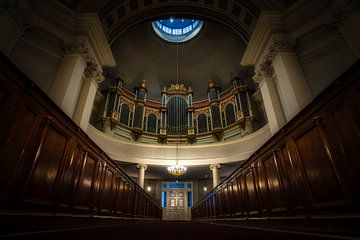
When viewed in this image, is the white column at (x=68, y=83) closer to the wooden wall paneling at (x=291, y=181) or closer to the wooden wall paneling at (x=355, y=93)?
the wooden wall paneling at (x=291, y=181)

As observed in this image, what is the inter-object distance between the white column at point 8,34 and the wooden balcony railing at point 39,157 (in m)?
3.27

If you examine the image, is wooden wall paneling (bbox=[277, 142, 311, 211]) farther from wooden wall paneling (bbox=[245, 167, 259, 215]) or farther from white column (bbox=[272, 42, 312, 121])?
white column (bbox=[272, 42, 312, 121])

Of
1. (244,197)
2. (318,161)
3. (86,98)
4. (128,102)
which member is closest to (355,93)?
(318,161)

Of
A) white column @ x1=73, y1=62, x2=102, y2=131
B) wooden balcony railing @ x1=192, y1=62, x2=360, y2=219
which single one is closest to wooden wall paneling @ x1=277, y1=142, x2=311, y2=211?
wooden balcony railing @ x1=192, y1=62, x2=360, y2=219

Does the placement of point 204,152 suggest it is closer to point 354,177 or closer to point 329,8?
point 329,8

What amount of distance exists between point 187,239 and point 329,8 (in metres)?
6.20

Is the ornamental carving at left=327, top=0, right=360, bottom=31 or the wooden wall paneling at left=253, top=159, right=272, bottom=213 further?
the ornamental carving at left=327, top=0, right=360, bottom=31

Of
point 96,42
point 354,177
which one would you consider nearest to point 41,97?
point 354,177

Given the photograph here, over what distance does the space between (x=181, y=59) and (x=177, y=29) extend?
277cm

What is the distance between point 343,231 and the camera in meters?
1.66

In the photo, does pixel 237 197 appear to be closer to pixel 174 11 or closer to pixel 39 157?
pixel 39 157

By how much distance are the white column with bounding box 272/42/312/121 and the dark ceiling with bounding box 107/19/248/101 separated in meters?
7.06

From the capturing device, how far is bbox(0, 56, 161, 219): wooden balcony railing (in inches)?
64.1

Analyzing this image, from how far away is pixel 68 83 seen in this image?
4.90 m
